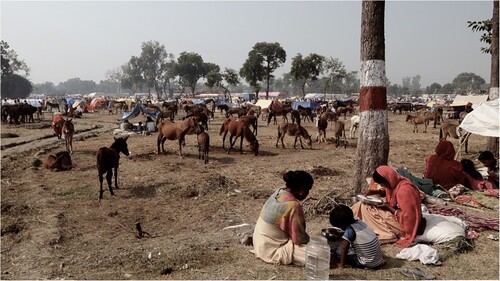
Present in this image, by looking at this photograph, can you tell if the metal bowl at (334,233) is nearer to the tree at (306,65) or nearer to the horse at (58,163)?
the horse at (58,163)

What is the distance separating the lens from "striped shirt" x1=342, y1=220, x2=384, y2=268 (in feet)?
A: 15.8

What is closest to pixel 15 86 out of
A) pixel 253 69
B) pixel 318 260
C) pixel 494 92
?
pixel 253 69

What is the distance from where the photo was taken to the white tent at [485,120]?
915cm

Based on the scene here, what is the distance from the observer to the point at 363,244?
15.7 feet

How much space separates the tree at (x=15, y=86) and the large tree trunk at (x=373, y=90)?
93.5 meters

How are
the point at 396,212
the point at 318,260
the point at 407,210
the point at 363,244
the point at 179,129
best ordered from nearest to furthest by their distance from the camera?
the point at 318,260 → the point at 363,244 → the point at 407,210 → the point at 396,212 → the point at 179,129

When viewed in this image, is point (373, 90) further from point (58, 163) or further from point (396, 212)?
point (58, 163)

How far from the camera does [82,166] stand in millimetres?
12914

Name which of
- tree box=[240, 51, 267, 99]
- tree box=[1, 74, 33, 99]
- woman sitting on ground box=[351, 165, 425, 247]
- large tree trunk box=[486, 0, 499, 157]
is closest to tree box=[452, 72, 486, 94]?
tree box=[240, 51, 267, 99]

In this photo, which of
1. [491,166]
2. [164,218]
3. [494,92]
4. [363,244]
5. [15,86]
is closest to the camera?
[363,244]

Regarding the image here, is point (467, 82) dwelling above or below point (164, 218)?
above

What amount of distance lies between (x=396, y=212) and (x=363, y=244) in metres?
1.36

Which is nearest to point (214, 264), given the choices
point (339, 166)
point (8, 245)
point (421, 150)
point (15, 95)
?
point (8, 245)

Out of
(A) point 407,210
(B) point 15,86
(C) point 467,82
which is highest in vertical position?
(C) point 467,82
